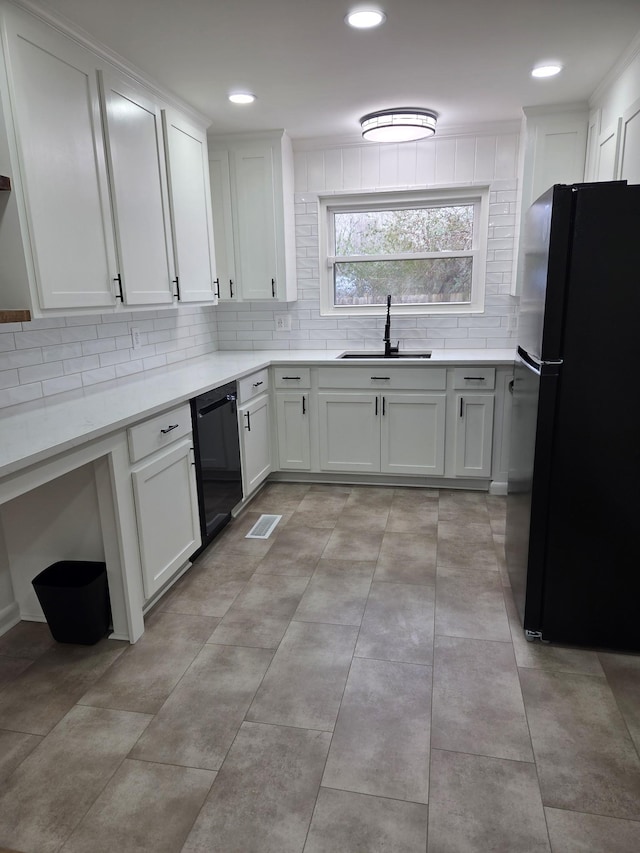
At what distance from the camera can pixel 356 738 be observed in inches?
67.9

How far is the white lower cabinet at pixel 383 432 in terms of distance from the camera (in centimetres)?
373

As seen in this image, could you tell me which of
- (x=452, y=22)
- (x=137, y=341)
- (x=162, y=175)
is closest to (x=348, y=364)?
(x=137, y=341)

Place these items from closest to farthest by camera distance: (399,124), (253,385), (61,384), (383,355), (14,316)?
(14,316) → (61,384) → (399,124) → (253,385) → (383,355)

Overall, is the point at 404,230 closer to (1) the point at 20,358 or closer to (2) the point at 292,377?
(2) the point at 292,377

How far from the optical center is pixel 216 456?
3002 millimetres

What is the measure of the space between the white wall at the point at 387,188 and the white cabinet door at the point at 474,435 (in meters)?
0.68

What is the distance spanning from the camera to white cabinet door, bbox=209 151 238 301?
12.8 ft

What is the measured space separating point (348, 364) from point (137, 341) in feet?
4.37

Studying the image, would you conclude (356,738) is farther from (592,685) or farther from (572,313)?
(572,313)

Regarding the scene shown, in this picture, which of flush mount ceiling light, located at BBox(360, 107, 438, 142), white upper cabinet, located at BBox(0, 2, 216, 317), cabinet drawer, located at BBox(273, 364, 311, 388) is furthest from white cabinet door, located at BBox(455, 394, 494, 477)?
white upper cabinet, located at BBox(0, 2, 216, 317)

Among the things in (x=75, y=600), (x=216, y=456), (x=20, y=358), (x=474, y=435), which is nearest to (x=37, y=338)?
(x=20, y=358)

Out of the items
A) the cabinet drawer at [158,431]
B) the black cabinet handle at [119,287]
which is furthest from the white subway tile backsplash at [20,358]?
the cabinet drawer at [158,431]

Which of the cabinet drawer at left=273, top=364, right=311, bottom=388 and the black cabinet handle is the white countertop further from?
the black cabinet handle

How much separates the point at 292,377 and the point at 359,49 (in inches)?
75.9
